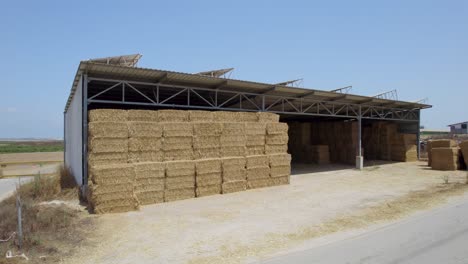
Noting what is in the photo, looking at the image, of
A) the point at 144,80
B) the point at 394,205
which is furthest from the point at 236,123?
the point at 394,205

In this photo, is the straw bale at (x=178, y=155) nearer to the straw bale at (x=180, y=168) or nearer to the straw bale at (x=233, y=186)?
the straw bale at (x=180, y=168)

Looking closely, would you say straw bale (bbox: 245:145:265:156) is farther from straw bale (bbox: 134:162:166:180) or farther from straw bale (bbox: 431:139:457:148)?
straw bale (bbox: 431:139:457:148)

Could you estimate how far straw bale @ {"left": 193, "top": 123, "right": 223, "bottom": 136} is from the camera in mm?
12781

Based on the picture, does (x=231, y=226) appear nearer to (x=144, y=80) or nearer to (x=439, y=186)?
(x=144, y=80)

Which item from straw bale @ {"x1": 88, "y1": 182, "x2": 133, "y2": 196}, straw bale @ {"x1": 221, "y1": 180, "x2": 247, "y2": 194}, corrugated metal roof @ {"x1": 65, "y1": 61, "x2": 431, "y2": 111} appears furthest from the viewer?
straw bale @ {"x1": 221, "y1": 180, "x2": 247, "y2": 194}

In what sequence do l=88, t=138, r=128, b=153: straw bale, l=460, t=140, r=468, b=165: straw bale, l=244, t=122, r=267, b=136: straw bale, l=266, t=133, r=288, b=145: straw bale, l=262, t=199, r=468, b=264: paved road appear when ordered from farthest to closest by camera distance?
l=460, t=140, r=468, b=165: straw bale → l=266, t=133, r=288, b=145: straw bale → l=244, t=122, r=267, b=136: straw bale → l=88, t=138, r=128, b=153: straw bale → l=262, t=199, r=468, b=264: paved road

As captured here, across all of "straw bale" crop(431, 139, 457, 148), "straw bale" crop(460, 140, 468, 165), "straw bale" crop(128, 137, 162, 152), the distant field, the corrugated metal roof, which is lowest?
the distant field

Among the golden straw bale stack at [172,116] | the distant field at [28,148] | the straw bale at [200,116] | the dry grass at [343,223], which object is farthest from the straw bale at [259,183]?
the distant field at [28,148]

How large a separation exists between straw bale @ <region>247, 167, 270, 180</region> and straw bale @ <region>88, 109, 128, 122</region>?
5.70 metres

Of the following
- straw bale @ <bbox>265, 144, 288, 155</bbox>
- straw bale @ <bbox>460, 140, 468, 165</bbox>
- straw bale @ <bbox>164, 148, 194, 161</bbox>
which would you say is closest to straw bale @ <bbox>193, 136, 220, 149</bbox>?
straw bale @ <bbox>164, 148, 194, 161</bbox>

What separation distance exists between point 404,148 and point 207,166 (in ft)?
69.2

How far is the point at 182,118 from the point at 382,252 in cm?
834

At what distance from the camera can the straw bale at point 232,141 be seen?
44.5 ft

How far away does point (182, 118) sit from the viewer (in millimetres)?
12586
